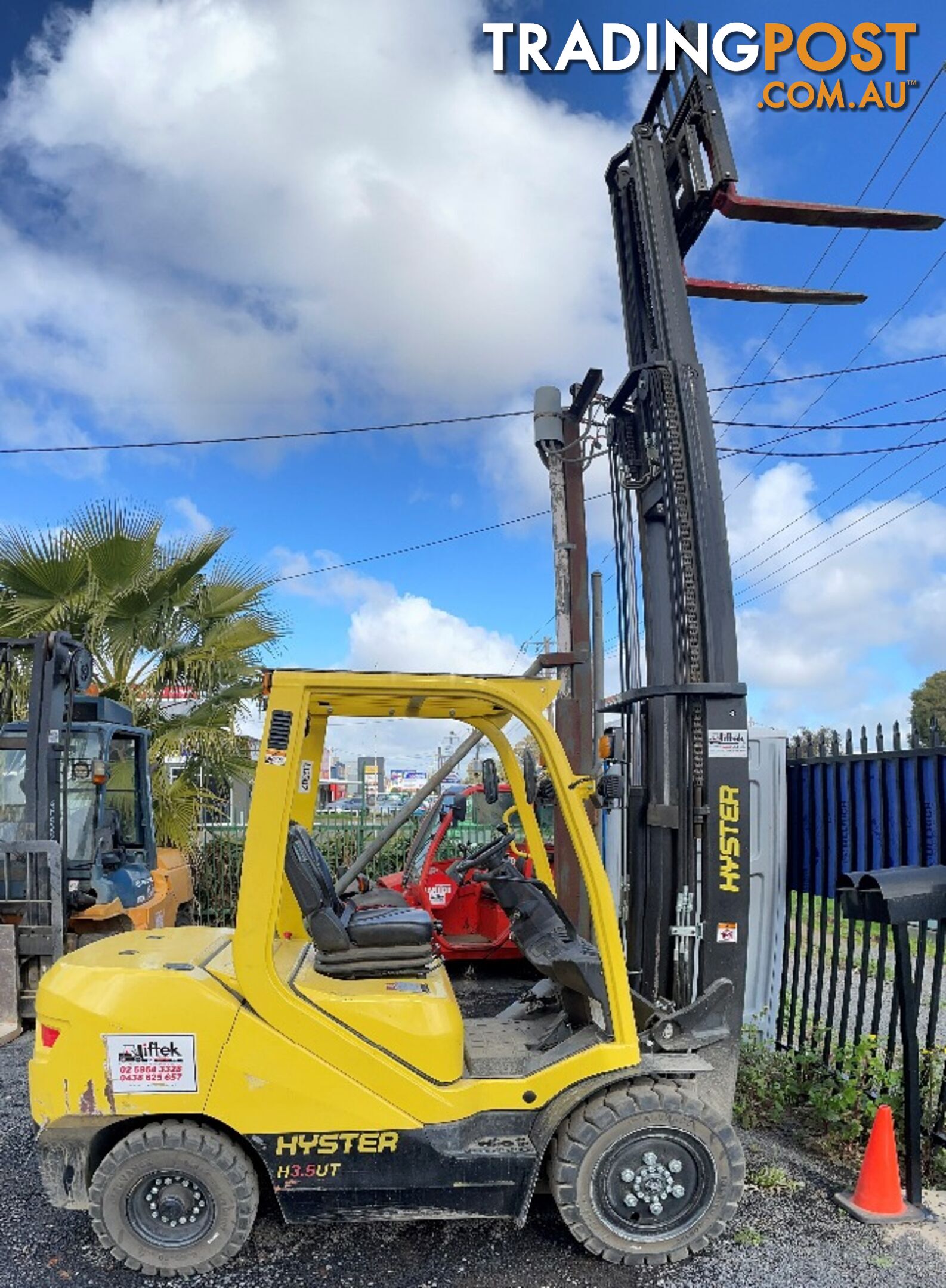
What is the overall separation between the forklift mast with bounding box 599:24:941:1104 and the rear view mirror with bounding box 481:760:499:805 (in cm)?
68

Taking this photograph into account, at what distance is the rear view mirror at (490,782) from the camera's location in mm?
4676

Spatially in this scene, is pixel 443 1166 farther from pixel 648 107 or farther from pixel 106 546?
pixel 106 546

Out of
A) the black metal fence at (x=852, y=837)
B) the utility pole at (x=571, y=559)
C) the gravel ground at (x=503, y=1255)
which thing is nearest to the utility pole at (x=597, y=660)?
the utility pole at (x=571, y=559)

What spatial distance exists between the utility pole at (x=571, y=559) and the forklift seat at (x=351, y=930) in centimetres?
476

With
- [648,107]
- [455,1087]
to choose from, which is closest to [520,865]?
[455,1087]

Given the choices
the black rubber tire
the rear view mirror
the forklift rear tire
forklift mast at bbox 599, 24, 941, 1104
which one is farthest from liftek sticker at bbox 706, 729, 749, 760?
the black rubber tire

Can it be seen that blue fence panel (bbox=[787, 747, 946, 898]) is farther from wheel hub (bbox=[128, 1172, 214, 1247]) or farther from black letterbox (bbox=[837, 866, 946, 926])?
wheel hub (bbox=[128, 1172, 214, 1247])

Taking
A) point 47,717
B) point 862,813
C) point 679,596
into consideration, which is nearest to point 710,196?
point 679,596

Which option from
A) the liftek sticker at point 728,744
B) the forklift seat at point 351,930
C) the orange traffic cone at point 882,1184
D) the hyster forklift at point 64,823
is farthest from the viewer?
the hyster forklift at point 64,823

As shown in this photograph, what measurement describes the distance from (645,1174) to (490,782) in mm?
1797

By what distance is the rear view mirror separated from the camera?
4676mm

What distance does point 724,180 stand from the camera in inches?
191

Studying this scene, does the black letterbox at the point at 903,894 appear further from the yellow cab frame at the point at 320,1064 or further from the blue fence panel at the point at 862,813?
the yellow cab frame at the point at 320,1064

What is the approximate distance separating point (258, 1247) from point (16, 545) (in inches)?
316
